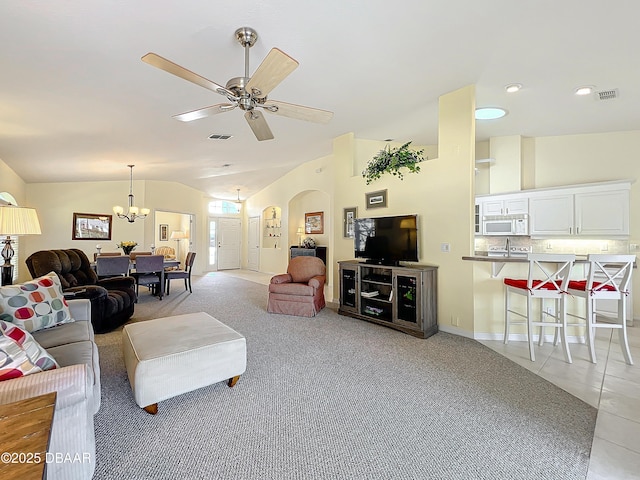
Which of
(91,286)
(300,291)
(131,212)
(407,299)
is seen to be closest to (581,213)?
(407,299)

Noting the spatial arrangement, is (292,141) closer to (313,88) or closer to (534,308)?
(313,88)

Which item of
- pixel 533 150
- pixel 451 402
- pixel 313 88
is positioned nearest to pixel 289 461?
Answer: pixel 451 402

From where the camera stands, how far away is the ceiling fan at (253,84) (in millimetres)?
1947

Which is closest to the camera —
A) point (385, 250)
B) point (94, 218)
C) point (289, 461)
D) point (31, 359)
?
point (31, 359)

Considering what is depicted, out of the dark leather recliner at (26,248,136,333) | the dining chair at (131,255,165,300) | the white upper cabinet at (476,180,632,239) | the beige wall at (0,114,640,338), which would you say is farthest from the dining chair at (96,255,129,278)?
the white upper cabinet at (476,180,632,239)

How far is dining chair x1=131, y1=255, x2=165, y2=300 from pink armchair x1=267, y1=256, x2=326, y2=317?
7.84ft

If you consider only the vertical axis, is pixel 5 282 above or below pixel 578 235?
below

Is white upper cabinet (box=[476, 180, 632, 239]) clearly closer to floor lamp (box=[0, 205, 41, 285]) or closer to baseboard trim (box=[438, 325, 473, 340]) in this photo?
baseboard trim (box=[438, 325, 473, 340])

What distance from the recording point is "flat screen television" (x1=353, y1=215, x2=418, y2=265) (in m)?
4.02

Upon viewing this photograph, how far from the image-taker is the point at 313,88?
3379mm

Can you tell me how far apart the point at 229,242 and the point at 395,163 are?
7926 millimetres

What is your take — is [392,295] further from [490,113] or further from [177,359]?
[490,113]

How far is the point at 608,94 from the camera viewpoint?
3424 mm

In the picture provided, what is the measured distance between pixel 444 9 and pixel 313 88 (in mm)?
1528
